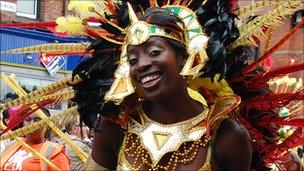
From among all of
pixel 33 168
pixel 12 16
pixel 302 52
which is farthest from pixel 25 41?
pixel 33 168

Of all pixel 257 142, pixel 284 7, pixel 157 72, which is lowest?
pixel 257 142

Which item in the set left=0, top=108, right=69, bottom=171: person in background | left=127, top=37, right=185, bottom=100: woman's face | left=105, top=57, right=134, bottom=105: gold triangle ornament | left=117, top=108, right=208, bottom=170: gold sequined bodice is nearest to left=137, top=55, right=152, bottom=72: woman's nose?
left=127, top=37, right=185, bottom=100: woman's face

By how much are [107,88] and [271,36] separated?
0.81 meters

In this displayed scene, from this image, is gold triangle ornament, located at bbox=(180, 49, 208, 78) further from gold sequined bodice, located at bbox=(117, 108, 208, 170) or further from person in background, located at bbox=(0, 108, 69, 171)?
person in background, located at bbox=(0, 108, 69, 171)

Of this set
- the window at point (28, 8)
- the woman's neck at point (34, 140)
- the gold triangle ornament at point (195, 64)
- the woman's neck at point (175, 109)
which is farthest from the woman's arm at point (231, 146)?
the window at point (28, 8)

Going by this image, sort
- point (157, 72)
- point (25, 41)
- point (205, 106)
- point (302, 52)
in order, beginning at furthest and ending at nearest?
point (302, 52) → point (25, 41) → point (205, 106) → point (157, 72)

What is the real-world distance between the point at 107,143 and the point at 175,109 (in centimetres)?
37

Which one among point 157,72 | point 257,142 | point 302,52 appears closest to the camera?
point 157,72

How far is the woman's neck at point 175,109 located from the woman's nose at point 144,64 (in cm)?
19

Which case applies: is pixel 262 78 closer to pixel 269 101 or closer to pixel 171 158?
pixel 269 101

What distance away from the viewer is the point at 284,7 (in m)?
2.97

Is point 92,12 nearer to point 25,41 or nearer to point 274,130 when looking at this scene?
point 274,130

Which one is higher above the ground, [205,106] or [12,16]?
[205,106]

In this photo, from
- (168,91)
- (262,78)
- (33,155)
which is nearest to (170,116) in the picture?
(168,91)
